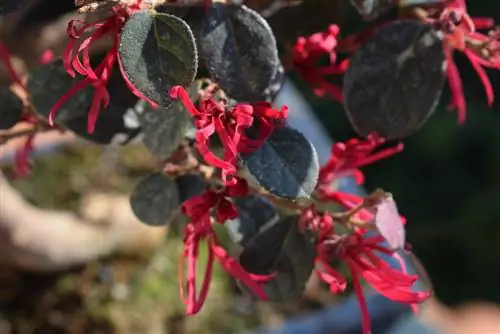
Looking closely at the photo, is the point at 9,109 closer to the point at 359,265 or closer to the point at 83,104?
the point at 83,104

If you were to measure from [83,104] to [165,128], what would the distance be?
58 millimetres

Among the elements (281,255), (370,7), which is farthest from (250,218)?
(370,7)

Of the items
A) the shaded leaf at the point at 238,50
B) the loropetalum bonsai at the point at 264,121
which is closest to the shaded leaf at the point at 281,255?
the loropetalum bonsai at the point at 264,121

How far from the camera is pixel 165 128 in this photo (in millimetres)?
451

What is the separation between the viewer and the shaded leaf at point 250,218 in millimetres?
494

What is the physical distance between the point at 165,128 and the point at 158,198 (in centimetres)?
4

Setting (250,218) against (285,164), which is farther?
(250,218)

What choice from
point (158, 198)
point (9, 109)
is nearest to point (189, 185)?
point (158, 198)

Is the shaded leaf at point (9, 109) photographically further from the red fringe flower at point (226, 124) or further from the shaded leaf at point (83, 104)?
the red fringe flower at point (226, 124)

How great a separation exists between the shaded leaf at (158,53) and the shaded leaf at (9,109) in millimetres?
180

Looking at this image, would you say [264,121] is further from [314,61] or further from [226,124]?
[314,61]

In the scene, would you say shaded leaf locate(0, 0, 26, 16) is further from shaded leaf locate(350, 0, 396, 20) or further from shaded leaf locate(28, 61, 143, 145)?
shaded leaf locate(350, 0, 396, 20)

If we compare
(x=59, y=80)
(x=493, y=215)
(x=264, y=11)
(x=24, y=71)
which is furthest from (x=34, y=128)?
(x=493, y=215)

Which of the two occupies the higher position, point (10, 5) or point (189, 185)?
point (10, 5)
